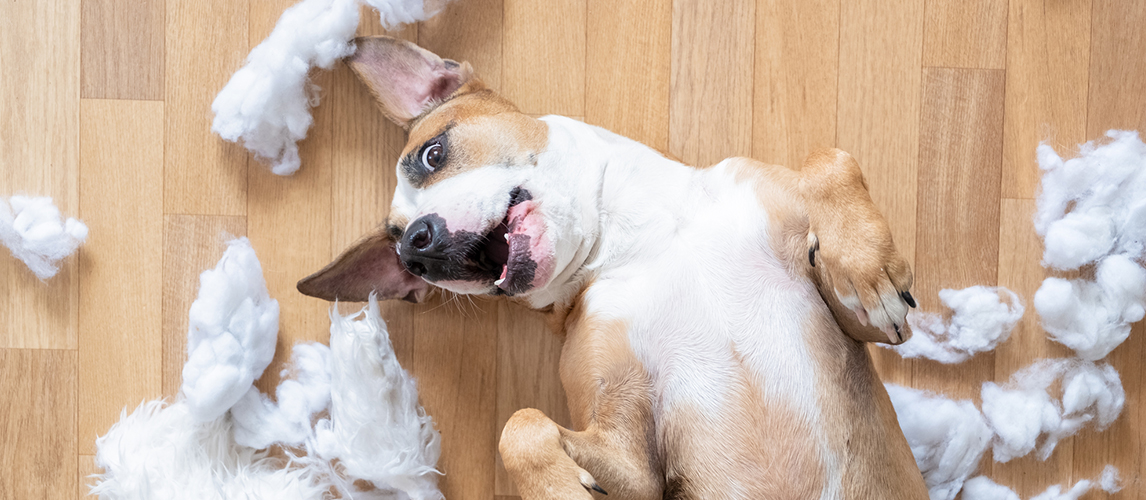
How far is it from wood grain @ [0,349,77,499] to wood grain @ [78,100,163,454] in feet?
0.15

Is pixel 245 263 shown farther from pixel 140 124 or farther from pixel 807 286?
pixel 807 286

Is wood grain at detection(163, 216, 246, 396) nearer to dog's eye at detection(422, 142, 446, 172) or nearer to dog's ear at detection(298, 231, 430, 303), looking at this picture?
dog's ear at detection(298, 231, 430, 303)

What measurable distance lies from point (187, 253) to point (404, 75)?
0.82m

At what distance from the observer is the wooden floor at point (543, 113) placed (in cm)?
213

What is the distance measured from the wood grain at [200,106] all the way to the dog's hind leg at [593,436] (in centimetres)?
111

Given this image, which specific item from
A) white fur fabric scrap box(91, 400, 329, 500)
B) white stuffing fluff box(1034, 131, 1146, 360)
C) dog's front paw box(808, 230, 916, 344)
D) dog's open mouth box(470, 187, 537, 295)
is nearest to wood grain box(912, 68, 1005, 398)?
white stuffing fluff box(1034, 131, 1146, 360)

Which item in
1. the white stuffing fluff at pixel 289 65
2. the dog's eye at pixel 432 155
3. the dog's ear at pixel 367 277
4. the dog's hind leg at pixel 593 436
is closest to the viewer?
the dog's hind leg at pixel 593 436

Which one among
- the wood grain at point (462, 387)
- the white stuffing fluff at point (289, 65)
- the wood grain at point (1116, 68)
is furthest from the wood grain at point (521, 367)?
the wood grain at point (1116, 68)

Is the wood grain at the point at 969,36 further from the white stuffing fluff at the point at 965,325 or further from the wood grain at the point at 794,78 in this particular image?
the white stuffing fluff at the point at 965,325

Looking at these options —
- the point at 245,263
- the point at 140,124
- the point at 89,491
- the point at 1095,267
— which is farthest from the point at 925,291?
the point at 89,491

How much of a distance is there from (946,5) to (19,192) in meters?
2.64

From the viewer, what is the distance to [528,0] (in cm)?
214

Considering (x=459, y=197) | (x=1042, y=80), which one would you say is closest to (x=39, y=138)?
(x=459, y=197)

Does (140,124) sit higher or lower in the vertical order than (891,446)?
higher
